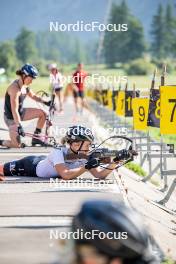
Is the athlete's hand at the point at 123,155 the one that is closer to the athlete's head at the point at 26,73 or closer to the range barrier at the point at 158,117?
the range barrier at the point at 158,117

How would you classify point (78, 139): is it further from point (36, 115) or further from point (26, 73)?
point (36, 115)

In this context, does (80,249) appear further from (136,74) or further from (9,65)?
(9,65)

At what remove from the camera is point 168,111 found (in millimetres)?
12414

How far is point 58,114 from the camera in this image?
31406mm

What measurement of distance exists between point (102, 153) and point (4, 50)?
18992cm

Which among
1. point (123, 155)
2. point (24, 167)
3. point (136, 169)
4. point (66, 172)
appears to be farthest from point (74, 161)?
point (136, 169)

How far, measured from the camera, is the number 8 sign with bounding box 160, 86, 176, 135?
487 inches

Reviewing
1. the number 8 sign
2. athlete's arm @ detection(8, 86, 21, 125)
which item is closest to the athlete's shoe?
athlete's arm @ detection(8, 86, 21, 125)

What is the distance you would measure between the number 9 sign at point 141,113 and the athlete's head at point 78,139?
13.4ft

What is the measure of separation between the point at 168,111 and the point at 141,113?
322 centimetres

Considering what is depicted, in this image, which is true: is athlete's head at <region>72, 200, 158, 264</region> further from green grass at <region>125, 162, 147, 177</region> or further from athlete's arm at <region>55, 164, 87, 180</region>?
green grass at <region>125, 162, 147, 177</region>

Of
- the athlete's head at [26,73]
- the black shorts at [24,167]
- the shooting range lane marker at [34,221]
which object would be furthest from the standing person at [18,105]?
the shooting range lane marker at [34,221]

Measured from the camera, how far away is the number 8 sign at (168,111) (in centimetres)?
1238

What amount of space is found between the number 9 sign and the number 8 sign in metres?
2.68
